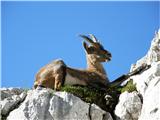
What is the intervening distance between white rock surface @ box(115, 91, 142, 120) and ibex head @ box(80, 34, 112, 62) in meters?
4.17

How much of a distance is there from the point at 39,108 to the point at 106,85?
4.44 metres

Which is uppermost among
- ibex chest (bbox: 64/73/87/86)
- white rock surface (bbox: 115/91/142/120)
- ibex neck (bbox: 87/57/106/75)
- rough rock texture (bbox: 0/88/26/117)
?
ibex neck (bbox: 87/57/106/75)

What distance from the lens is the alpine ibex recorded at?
21781mm

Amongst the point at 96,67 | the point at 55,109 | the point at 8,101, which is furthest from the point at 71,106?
the point at 96,67

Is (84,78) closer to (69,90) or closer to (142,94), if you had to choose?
(69,90)

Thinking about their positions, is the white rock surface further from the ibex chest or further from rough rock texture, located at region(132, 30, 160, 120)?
the ibex chest

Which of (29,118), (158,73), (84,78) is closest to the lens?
(29,118)

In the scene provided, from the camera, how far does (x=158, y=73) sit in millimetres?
20781

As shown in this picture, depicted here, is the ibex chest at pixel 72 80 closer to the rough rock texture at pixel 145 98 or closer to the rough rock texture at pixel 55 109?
the rough rock texture at pixel 145 98

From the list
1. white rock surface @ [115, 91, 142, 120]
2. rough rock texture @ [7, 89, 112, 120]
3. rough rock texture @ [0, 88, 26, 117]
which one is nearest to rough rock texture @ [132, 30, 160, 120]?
white rock surface @ [115, 91, 142, 120]

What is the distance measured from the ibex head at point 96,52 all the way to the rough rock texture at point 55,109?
16.1 ft

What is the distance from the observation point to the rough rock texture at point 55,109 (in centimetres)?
1834

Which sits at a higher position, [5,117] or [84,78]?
[84,78]

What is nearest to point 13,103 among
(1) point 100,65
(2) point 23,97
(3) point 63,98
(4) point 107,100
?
(2) point 23,97
